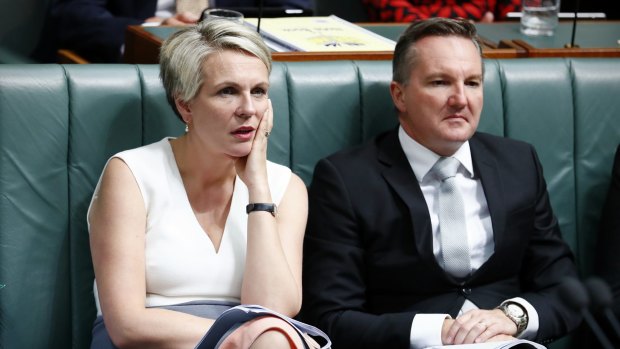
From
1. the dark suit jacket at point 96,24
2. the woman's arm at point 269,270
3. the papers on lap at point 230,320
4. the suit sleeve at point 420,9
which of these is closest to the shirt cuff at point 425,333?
the woman's arm at point 269,270

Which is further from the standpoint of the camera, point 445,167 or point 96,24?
point 96,24

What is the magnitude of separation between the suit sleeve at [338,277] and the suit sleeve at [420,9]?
1656 mm

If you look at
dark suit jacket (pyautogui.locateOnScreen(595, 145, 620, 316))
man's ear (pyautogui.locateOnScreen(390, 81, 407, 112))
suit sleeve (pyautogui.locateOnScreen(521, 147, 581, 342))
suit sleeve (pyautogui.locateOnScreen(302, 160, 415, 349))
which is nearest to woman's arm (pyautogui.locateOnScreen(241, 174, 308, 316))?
suit sleeve (pyautogui.locateOnScreen(302, 160, 415, 349))

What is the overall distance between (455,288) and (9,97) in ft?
3.63

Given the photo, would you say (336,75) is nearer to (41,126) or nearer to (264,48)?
(264,48)

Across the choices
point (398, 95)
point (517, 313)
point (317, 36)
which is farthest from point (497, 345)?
point (317, 36)

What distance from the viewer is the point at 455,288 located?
272cm

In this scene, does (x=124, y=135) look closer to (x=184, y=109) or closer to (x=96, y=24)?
(x=184, y=109)

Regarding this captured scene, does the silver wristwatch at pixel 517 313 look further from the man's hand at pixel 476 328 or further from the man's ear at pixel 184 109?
the man's ear at pixel 184 109

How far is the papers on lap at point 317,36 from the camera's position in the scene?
3.14 m

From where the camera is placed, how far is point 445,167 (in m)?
2.76

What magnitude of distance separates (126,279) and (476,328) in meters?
0.76

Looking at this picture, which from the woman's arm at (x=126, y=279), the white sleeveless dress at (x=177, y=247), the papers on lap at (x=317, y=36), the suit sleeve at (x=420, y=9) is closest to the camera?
the woman's arm at (x=126, y=279)

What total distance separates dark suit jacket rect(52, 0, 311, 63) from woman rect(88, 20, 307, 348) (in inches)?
51.4
